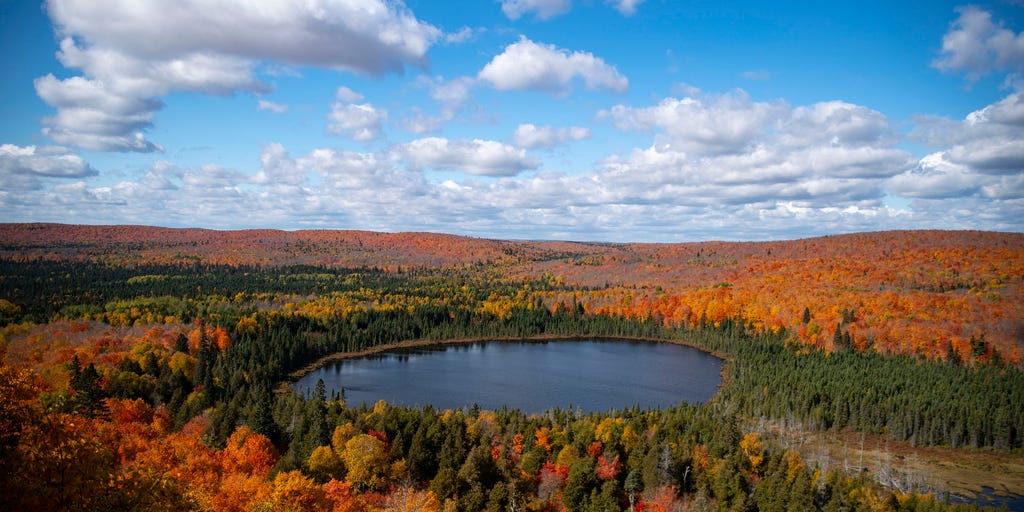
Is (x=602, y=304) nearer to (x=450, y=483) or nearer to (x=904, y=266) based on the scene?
(x=904, y=266)

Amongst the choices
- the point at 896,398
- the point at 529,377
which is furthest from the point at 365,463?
the point at 896,398

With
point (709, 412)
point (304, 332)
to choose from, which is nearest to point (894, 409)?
point (709, 412)

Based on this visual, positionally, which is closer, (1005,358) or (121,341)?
(121,341)

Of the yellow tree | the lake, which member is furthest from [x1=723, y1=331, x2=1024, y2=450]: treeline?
the yellow tree

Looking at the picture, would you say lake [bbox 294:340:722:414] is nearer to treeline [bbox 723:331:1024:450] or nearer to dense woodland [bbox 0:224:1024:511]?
dense woodland [bbox 0:224:1024:511]

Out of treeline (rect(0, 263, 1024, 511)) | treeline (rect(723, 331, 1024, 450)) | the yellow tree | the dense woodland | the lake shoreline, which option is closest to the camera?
the dense woodland

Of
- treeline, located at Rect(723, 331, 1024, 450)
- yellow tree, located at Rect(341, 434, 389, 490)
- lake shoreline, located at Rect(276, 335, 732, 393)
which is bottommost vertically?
lake shoreline, located at Rect(276, 335, 732, 393)

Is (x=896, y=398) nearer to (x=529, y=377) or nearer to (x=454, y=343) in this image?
(x=529, y=377)
